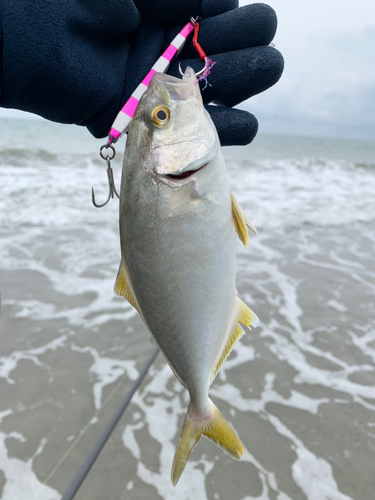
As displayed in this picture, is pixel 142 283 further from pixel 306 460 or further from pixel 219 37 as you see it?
pixel 306 460

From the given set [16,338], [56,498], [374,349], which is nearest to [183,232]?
[56,498]

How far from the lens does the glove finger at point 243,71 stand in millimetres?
1532

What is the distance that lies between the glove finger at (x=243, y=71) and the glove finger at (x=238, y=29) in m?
0.05

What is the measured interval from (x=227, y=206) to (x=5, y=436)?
292cm

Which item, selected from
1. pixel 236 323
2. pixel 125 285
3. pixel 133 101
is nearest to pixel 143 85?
pixel 133 101

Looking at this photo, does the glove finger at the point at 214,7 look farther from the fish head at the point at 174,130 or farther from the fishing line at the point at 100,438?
the fishing line at the point at 100,438

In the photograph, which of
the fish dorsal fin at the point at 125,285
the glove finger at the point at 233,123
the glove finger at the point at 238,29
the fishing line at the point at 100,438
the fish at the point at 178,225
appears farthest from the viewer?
the fishing line at the point at 100,438

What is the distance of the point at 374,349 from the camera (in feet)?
→ 13.7

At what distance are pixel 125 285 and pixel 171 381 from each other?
8.74 feet

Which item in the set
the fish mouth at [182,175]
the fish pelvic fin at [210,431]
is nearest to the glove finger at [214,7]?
the fish mouth at [182,175]

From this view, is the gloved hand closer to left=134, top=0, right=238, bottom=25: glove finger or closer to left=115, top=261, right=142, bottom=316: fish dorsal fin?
left=134, top=0, right=238, bottom=25: glove finger

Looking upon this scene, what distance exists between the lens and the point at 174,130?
122cm

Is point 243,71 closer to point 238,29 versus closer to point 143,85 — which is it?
point 238,29

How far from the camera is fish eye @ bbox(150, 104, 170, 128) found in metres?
1.20
